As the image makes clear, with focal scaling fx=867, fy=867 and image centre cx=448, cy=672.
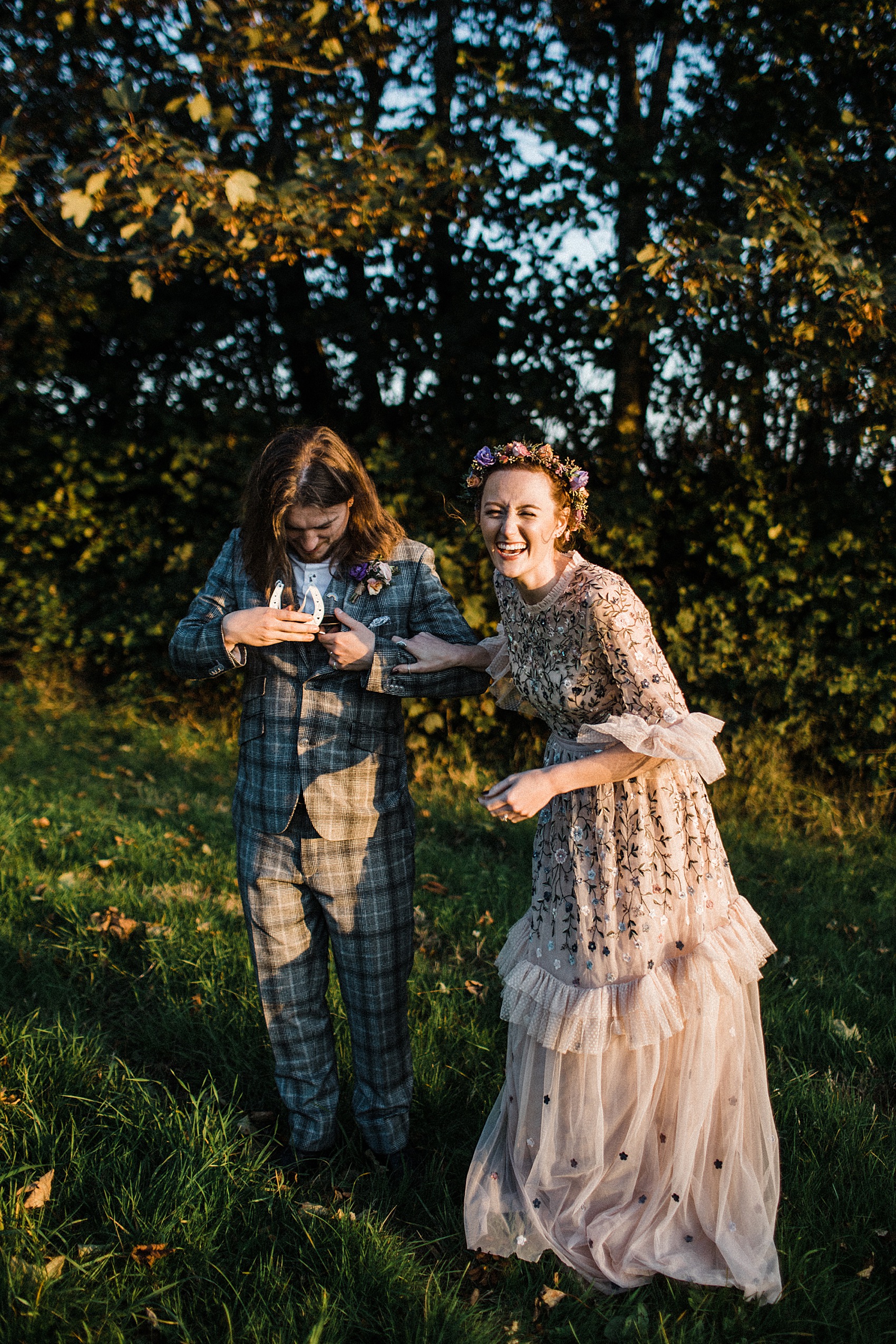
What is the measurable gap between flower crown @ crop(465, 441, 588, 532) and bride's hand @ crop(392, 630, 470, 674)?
1.40ft

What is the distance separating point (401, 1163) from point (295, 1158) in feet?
1.00

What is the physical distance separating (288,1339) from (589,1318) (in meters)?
0.71

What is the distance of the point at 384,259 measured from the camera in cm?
589

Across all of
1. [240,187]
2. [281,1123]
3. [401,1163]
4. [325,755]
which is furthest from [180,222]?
[401,1163]

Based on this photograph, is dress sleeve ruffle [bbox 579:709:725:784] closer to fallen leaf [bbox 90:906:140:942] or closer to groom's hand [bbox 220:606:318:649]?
groom's hand [bbox 220:606:318:649]

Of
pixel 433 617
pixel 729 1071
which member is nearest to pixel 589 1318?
pixel 729 1071

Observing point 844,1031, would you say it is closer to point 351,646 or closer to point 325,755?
point 325,755

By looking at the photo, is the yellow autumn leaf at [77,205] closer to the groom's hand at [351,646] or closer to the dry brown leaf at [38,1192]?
the groom's hand at [351,646]

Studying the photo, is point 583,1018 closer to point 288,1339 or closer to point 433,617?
point 288,1339

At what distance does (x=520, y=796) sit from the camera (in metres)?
1.88

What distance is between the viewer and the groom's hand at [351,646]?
221 cm

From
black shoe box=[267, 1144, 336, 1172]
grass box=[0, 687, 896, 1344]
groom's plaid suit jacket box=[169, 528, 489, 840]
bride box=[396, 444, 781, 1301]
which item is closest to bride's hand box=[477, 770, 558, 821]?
bride box=[396, 444, 781, 1301]

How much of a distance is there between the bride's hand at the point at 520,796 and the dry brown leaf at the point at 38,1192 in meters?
1.58

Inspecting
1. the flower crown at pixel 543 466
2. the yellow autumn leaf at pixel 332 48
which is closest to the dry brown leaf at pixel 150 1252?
the flower crown at pixel 543 466
